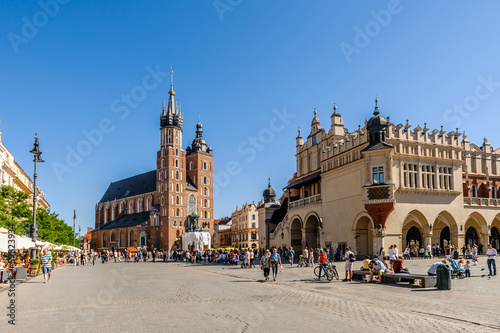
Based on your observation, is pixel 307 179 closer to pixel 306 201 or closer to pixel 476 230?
pixel 306 201

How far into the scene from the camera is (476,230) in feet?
140

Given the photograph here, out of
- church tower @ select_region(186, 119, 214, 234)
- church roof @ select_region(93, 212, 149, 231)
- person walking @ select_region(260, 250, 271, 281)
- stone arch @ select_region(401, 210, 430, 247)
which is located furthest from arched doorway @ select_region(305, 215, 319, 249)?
church roof @ select_region(93, 212, 149, 231)

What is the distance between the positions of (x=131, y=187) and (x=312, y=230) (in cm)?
9109

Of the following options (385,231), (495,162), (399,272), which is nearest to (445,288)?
(399,272)

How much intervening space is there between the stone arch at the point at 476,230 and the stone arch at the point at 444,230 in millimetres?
2384

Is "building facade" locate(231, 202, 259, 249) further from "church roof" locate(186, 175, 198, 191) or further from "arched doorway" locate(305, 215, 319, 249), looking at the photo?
"arched doorway" locate(305, 215, 319, 249)

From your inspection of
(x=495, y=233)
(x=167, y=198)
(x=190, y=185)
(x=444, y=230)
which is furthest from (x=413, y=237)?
(x=190, y=185)

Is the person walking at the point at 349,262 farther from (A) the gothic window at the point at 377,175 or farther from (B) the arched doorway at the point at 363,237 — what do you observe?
(B) the arched doorway at the point at 363,237

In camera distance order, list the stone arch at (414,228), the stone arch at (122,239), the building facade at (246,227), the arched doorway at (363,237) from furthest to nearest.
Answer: the building facade at (246,227) → the stone arch at (122,239) → the arched doorway at (363,237) → the stone arch at (414,228)

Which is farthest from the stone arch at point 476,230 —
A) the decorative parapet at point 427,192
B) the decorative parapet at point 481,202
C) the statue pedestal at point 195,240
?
the statue pedestal at point 195,240

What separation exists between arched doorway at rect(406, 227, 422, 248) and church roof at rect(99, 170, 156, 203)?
8534 centimetres

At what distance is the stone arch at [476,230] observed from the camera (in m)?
41.5

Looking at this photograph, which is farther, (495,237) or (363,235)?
(495,237)

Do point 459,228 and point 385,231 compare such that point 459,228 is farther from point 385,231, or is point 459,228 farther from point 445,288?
point 445,288
